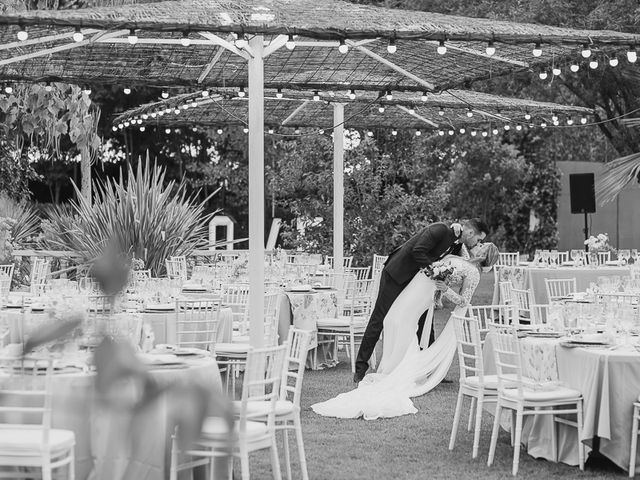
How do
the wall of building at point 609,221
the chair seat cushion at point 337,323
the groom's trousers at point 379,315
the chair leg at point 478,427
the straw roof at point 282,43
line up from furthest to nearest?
the wall of building at point 609,221, the chair seat cushion at point 337,323, the groom's trousers at point 379,315, the straw roof at point 282,43, the chair leg at point 478,427

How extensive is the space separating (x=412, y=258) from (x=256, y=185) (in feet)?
6.44

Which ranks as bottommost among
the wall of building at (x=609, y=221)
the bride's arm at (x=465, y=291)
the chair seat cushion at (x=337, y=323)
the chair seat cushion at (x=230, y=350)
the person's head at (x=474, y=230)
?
the chair seat cushion at (x=230, y=350)

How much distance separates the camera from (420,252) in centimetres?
886

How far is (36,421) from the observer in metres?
4.85

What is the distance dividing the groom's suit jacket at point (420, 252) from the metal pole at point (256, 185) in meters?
1.68

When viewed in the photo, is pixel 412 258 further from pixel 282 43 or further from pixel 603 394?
pixel 603 394

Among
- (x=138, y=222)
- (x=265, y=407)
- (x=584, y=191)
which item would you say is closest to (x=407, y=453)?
(x=265, y=407)

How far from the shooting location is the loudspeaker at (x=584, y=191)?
62.4 ft

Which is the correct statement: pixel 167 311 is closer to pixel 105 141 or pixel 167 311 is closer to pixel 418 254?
pixel 418 254

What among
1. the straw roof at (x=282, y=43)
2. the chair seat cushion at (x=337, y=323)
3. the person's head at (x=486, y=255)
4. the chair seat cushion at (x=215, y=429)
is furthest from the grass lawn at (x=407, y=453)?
the chair seat cushion at (x=215, y=429)

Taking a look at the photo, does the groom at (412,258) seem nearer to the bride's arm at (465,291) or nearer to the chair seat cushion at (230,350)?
the bride's arm at (465,291)

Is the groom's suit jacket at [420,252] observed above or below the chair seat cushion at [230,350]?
above

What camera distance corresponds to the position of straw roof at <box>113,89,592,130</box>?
12.3 meters

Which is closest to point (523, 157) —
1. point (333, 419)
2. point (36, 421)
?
point (333, 419)
